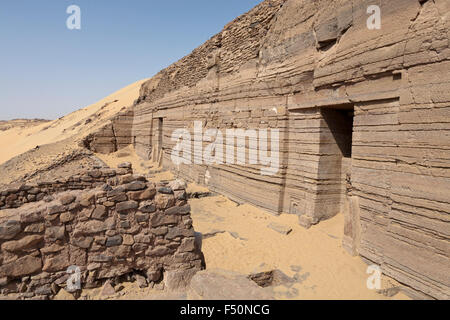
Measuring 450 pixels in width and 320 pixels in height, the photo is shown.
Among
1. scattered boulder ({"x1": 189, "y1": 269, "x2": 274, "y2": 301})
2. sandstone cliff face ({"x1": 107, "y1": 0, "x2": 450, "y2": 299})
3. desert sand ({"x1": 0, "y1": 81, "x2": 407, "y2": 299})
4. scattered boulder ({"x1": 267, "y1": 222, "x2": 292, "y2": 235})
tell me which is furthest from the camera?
scattered boulder ({"x1": 267, "y1": 222, "x2": 292, "y2": 235})

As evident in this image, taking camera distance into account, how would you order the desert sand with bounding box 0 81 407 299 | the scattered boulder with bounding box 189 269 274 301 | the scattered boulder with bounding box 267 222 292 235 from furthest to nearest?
the scattered boulder with bounding box 267 222 292 235 → the desert sand with bounding box 0 81 407 299 → the scattered boulder with bounding box 189 269 274 301

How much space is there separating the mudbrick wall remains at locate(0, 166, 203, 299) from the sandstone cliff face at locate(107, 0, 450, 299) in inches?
134

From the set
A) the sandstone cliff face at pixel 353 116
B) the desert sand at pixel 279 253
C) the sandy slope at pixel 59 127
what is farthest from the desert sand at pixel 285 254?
the sandy slope at pixel 59 127

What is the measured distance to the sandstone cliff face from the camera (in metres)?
4.18

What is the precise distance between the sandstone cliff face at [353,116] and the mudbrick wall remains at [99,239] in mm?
3402

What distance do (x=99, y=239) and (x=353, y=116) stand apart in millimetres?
5937

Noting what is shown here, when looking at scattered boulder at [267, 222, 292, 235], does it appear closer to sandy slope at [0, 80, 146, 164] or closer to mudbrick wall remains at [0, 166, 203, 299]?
mudbrick wall remains at [0, 166, 203, 299]

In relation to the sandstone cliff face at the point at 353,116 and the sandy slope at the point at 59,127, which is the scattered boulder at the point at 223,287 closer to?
the sandstone cliff face at the point at 353,116

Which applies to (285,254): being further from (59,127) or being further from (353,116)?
(59,127)

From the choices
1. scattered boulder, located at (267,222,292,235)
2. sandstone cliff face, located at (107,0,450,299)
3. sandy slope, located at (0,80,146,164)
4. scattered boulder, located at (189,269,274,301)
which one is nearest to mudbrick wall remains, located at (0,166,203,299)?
scattered boulder, located at (189,269,274,301)

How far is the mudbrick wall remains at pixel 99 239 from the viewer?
363 cm

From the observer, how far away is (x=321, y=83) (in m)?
6.33

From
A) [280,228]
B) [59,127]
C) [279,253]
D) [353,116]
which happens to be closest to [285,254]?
[279,253]
